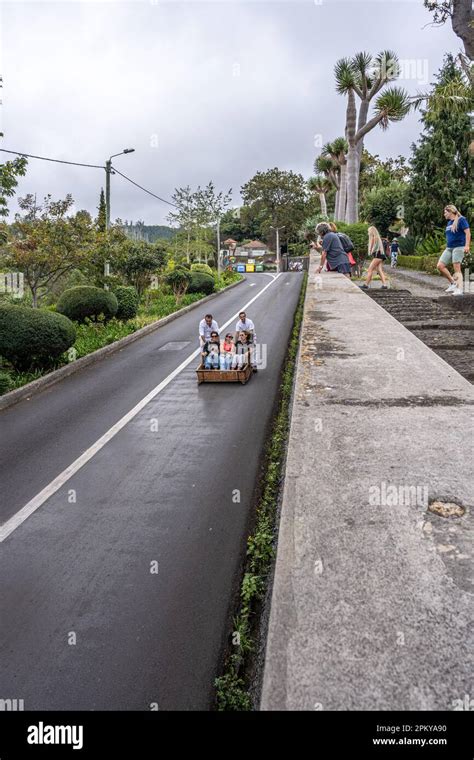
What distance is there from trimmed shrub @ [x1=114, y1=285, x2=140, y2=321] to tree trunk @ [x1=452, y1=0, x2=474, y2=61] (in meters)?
11.9

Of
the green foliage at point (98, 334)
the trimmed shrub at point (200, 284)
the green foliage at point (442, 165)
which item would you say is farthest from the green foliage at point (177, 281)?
the green foliage at point (442, 165)

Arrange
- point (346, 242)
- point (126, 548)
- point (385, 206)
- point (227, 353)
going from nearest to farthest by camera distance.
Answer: point (126, 548) < point (227, 353) < point (346, 242) < point (385, 206)

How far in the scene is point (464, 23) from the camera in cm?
1339

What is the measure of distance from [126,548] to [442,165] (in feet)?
106

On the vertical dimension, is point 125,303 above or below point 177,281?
below

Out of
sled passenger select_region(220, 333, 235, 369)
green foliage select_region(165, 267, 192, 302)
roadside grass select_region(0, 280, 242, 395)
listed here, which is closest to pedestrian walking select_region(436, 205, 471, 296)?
sled passenger select_region(220, 333, 235, 369)

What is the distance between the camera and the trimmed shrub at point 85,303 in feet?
53.6

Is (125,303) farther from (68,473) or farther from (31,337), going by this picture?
(68,473)

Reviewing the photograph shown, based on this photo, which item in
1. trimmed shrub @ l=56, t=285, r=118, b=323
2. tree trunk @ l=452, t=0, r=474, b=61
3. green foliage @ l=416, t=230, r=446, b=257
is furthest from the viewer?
green foliage @ l=416, t=230, r=446, b=257

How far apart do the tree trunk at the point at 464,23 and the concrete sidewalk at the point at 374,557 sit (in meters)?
11.7

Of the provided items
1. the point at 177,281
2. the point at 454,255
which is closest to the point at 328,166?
the point at 177,281

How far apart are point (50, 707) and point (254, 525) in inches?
82.0

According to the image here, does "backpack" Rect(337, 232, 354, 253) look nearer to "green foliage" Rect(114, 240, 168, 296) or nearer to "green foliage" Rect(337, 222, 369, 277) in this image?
"green foliage" Rect(337, 222, 369, 277)

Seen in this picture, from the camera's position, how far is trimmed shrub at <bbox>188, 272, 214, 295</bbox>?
28062 millimetres
